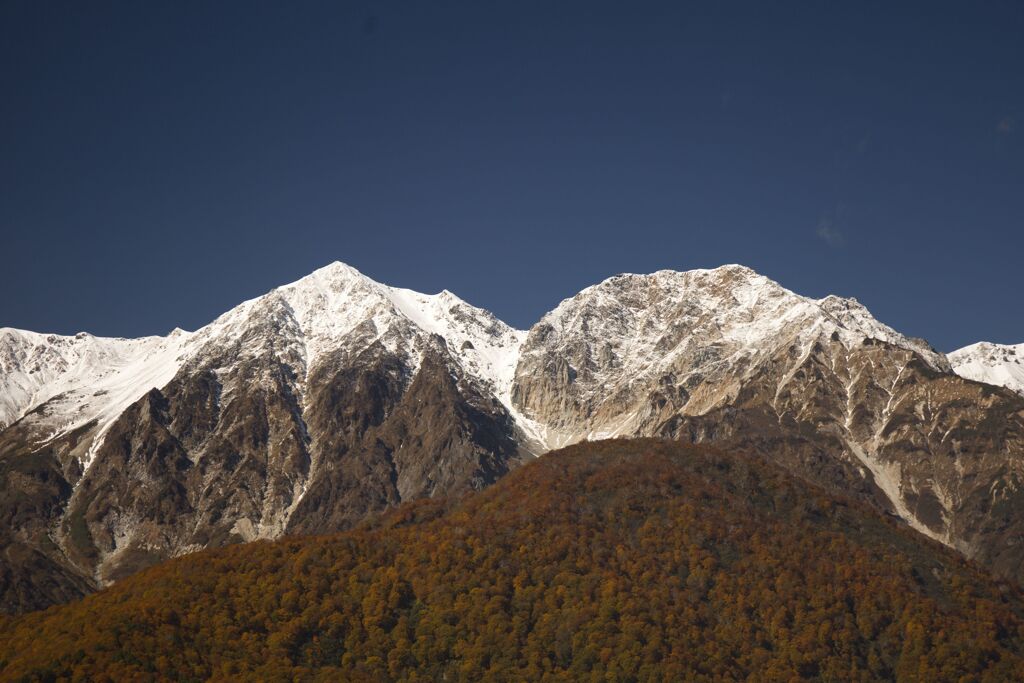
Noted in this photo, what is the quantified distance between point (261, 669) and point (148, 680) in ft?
53.0

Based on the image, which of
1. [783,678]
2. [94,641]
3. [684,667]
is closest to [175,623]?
[94,641]

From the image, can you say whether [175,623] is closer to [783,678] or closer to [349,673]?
[349,673]

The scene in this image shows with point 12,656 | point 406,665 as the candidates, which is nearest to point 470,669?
point 406,665

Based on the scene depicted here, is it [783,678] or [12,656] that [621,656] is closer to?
[783,678]

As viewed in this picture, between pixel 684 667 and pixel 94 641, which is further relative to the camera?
pixel 684 667

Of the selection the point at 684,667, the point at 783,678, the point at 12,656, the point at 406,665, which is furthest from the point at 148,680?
the point at 783,678

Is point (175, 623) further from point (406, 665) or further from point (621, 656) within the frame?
point (621, 656)

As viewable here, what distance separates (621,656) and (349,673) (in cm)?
3974

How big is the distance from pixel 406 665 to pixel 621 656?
31578mm

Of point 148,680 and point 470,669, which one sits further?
point 470,669

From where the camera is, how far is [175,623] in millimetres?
195500

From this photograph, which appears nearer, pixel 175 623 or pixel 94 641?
pixel 94 641

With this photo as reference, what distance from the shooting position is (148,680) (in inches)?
7042

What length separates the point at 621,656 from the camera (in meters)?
199
